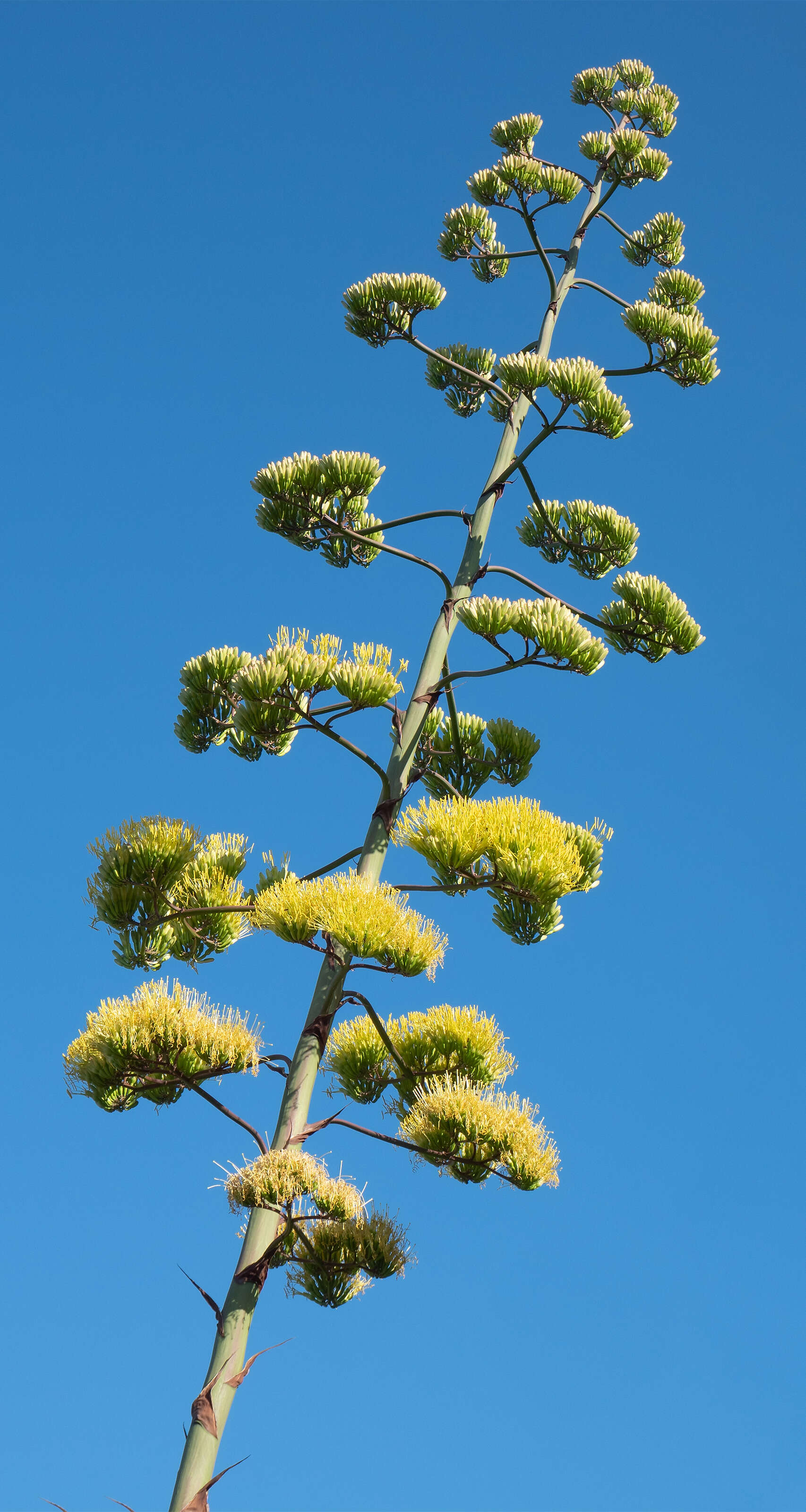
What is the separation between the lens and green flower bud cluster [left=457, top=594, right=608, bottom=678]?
5.43m

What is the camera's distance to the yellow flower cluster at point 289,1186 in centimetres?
450

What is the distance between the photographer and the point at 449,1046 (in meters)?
5.32

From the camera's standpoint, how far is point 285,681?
211 inches

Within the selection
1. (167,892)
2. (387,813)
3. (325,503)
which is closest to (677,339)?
(325,503)

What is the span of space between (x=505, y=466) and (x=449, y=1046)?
308cm

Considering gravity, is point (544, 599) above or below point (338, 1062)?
above

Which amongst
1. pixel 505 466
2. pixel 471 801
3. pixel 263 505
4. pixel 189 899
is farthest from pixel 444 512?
pixel 189 899

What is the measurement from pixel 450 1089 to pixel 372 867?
3.47 feet

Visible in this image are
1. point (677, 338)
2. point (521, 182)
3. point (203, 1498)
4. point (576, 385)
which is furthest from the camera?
point (521, 182)

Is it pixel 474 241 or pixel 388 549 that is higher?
pixel 474 241

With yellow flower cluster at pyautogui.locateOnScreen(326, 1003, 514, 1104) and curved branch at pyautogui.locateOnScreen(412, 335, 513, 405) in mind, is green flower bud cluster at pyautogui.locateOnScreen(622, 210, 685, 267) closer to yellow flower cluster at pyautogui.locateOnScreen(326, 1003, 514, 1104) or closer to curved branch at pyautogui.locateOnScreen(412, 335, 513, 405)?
curved branch at pyautogui.locateOnScreen(412, 335, 513, 405)

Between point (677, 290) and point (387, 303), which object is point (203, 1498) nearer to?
point (387, 303)

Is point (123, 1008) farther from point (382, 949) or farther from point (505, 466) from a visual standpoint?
point (505, 466)

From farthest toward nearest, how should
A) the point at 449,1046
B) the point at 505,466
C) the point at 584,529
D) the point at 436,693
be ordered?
the point at 584,529 → the point at 505,466 → the point at 436,693 → the point at 449,1046
